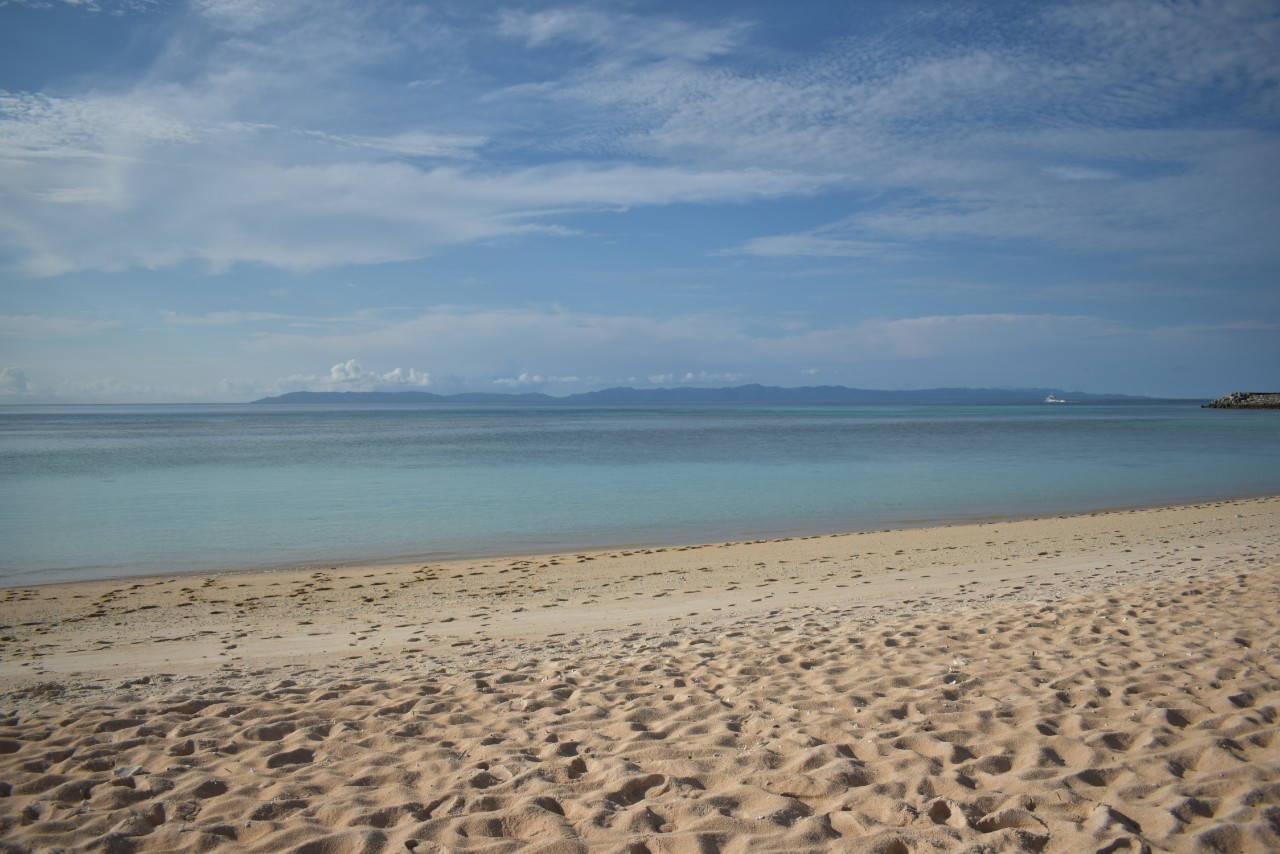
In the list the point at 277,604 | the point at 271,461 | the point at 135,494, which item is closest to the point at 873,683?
the point at 277,604

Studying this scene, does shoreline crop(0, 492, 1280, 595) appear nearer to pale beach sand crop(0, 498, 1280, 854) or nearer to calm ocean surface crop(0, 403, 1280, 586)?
calm ocean surface crop(0, 403, 1280, 586)

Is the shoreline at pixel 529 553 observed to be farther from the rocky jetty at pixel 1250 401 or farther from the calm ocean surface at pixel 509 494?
the rocky jetty at pixel 1250 401

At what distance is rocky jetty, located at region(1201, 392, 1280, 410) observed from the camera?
118 meters

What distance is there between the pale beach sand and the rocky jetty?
5484 inches

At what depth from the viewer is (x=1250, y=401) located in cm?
12125

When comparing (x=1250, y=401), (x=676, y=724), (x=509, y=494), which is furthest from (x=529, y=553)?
(x=1250, y=401)

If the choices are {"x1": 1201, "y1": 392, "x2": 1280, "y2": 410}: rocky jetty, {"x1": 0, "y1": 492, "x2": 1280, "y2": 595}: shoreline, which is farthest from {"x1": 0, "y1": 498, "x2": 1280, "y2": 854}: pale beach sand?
{"x1": 1201, "y1": 392, "x2": 1280, "y2": 410}: rocky jetty

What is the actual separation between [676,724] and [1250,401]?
495 ft

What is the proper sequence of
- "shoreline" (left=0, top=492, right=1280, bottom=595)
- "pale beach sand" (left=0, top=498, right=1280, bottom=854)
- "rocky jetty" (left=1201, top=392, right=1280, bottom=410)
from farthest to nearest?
"rocky jetty" (left=1201, top=392, right=1280, bottom=410) < "shoreline" (left=0, top=492, right=1280, bottom=595) < "pale beach sand" (left=0, top=498, right=1280, bottom=854)

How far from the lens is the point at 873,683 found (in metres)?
5.81

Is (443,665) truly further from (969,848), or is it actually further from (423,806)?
(969,848)

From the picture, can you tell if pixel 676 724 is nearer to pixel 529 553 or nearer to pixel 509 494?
pixel 529 553

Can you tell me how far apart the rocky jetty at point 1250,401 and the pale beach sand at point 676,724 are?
139m

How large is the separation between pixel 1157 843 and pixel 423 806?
11.9 feet
